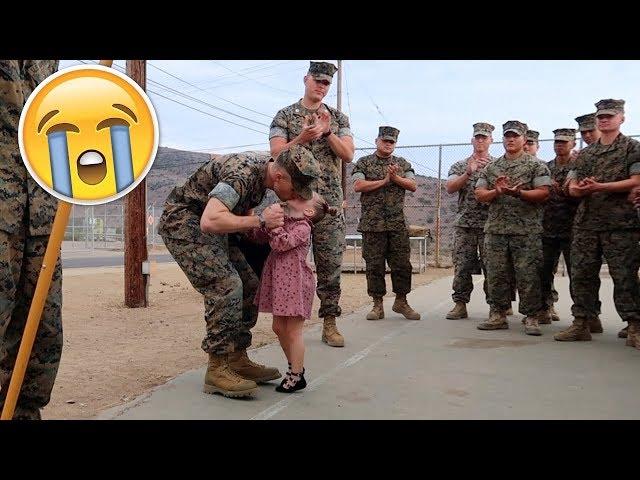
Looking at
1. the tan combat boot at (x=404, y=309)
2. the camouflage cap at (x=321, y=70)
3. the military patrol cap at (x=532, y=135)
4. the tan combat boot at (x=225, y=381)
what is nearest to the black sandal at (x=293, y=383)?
the tan combat boot at (x=225, y=381)

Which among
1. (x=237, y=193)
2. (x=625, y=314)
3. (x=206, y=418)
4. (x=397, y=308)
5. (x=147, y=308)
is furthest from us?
(x=147, y=308)

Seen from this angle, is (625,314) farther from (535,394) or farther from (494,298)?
(535,394)

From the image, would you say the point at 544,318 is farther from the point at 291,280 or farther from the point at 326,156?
the point at 291,280

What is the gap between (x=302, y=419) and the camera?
127 inches

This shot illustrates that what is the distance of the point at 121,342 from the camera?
18.9 feet

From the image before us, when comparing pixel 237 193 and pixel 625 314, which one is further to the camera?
pixel 625 314

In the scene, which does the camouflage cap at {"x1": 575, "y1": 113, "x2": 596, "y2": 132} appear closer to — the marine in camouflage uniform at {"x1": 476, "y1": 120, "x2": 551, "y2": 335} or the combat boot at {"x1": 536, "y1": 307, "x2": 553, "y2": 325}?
the marine in camouflage uniform at {"x1": 476, "y1": 120, "x2": 551, "y2": 335}

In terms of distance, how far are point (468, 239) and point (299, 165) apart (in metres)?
4.07

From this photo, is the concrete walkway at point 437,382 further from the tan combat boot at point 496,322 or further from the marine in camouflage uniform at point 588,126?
the marine in camouflage uniform at point 588,126

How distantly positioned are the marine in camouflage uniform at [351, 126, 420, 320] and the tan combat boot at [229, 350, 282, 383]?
2980 mm

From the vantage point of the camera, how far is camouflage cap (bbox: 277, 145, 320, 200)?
11.1 ft

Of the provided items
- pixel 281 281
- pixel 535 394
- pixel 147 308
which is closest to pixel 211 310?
pixel 281 281

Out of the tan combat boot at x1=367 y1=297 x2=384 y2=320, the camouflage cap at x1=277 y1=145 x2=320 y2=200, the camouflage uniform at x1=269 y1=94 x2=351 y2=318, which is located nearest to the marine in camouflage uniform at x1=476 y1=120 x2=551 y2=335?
the tan combat boot at x1=367 y1=297 x2=384 y2=320

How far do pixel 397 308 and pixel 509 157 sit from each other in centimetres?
206
